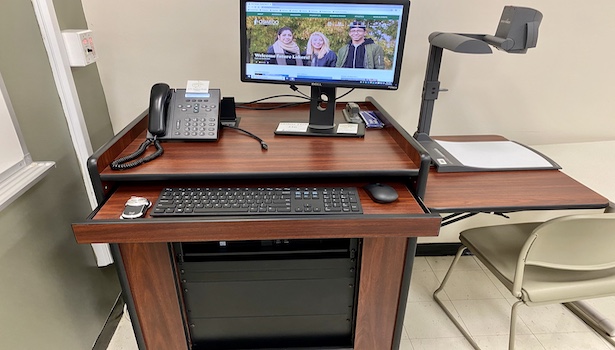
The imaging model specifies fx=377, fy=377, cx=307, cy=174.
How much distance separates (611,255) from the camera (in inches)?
46.1

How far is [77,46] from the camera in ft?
4.43

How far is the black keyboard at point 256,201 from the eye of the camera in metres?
0.98

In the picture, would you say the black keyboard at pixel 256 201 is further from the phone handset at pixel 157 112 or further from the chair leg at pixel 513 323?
the chair leg at pixel 513 323

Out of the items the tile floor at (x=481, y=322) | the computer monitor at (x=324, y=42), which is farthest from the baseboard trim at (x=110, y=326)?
the computer monitor at (x=324, y=42)

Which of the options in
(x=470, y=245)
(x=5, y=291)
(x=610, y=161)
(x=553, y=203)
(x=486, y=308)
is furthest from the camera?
(x=486, y=308)

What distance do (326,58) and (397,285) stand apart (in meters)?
0.78

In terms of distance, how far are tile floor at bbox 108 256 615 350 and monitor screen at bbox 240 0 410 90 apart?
1.10 metres

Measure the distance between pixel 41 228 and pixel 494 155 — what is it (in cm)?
159

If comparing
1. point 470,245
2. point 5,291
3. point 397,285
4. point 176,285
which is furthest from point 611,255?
point 5,291

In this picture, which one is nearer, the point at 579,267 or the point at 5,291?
the point at 5,291

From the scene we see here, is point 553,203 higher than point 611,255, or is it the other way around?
point 553,203

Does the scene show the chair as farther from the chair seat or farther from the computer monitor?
the computer monitor

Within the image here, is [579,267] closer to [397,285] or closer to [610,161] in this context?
[397,285]

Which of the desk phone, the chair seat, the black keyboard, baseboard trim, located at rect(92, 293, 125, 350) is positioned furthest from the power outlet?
the chair seat
